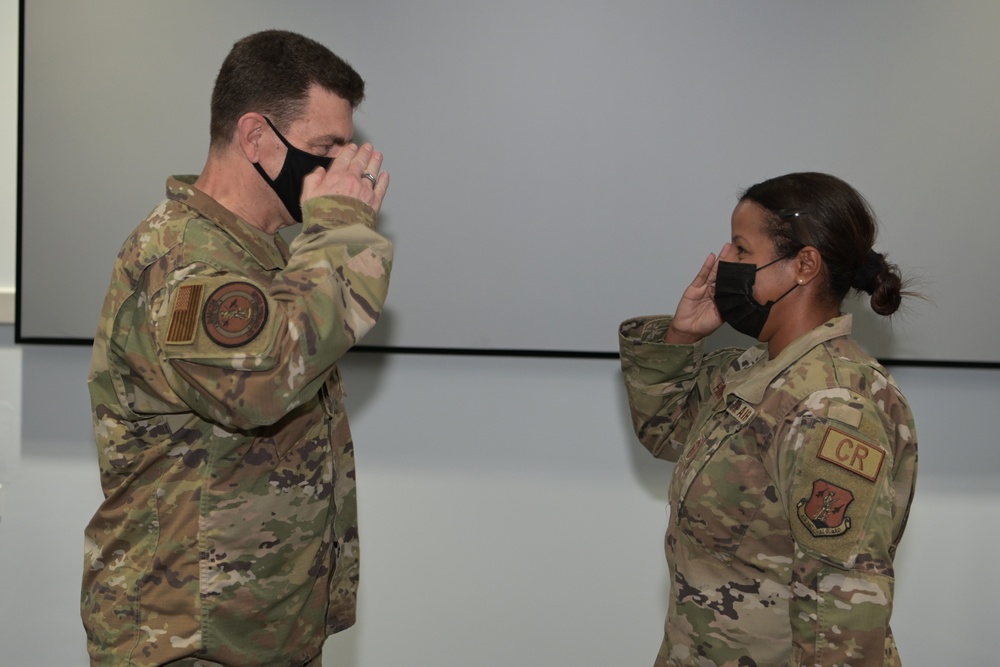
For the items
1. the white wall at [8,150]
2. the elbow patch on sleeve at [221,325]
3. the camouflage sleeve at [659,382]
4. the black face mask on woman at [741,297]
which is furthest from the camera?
the white wall at [8,150]

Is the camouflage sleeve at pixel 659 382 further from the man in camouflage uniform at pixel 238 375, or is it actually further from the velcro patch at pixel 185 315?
the velcro patch at pixel 185 315

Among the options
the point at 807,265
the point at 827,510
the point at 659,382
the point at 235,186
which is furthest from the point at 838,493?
the point at 235,186

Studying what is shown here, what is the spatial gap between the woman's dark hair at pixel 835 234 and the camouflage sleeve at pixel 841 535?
0.28m

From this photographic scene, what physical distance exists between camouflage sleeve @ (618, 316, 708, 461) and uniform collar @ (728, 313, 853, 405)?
0.32 metres

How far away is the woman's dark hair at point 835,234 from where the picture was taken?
59.1 inches

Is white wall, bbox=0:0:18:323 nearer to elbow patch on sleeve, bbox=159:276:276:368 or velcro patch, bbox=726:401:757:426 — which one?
elbow patch on sleeve, bbox=159:276:276:368

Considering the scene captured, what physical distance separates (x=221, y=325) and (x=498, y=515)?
1.33 metres

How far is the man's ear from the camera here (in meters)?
1.44

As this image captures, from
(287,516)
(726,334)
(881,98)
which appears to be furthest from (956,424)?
(287,516)

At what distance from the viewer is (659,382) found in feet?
6.02

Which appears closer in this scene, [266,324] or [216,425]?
[266,324]

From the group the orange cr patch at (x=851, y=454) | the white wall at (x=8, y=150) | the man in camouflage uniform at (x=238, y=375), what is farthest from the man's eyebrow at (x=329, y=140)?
the white wall at (x=8, y=150)

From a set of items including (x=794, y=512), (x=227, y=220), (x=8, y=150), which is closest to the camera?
(x=794, y=512)

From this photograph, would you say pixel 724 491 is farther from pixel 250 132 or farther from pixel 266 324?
pixel 250 132
